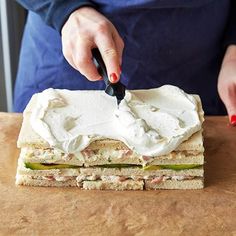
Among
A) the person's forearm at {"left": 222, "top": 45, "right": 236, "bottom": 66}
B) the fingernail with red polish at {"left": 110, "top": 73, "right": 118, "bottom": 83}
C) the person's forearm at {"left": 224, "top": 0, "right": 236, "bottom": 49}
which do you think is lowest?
the person's forearm at {"left": 222, "top": 45, "right": 236, "bottom": 66}

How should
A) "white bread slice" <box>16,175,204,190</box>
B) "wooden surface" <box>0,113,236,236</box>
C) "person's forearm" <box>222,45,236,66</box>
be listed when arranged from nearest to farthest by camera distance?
"wooden surface" <box>0,113,236,236</box>, "white bread slice" <box>16,175,204,190</box>, "person's forearm" <box>222,45,236,66</box>

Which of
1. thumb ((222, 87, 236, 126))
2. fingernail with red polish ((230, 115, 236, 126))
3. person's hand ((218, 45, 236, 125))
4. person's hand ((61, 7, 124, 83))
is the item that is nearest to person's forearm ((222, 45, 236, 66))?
person's hand ((218, 45, 236, 125))

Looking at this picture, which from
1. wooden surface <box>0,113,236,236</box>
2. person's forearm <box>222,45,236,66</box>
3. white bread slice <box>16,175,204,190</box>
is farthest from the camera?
person's forearm <box>222,45,236,66</box>

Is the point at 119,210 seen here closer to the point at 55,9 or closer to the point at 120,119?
the point at 120,119

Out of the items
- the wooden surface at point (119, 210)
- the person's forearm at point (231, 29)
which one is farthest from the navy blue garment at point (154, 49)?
the wooden surface at point (119, 210)

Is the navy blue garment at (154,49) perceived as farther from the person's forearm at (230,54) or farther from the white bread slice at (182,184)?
the white bread slice at (182,184)

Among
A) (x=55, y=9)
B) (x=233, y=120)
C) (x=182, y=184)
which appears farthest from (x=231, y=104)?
(x=55, y=9)

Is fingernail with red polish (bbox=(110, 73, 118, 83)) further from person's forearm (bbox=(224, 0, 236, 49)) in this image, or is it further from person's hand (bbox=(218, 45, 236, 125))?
person's forearm (bbox=(224, 0, 236, 49))

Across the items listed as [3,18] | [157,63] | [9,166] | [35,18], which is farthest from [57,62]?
[3,18]
